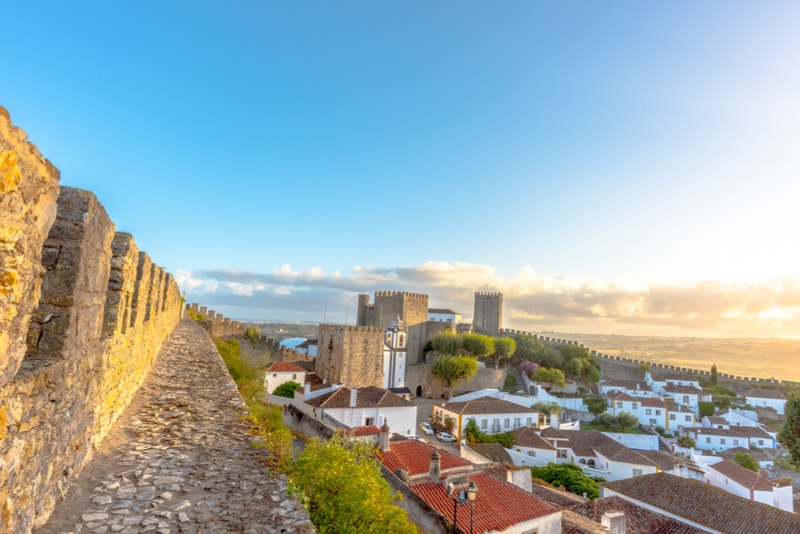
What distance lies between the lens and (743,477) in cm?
2236

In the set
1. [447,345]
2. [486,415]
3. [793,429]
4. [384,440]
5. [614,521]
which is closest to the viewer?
[614,521]

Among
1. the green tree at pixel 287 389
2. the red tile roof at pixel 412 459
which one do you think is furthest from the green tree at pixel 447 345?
the red tile roof at pixel 412 459

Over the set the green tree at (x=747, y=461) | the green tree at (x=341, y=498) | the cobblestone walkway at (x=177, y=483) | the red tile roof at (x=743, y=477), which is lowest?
the green tree at (x=747, y=461)

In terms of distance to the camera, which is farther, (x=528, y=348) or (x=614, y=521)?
(x=528, y=348)

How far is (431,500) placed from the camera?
37.3 ft

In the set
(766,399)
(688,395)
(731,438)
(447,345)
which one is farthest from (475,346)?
(766,399)

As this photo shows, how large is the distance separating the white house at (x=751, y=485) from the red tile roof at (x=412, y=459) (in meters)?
15.1

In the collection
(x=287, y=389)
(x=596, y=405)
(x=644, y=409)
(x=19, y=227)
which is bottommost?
(x=596, y=405)

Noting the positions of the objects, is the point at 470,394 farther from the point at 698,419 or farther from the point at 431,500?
the point at 431,500

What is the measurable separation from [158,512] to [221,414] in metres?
1.98

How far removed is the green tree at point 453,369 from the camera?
126 ft

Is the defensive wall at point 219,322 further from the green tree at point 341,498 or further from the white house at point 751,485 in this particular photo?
the white house at point 751,485

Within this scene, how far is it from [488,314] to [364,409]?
3699 centimetres

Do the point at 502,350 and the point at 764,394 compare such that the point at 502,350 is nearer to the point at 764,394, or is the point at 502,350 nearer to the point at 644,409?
the point at 644,409
